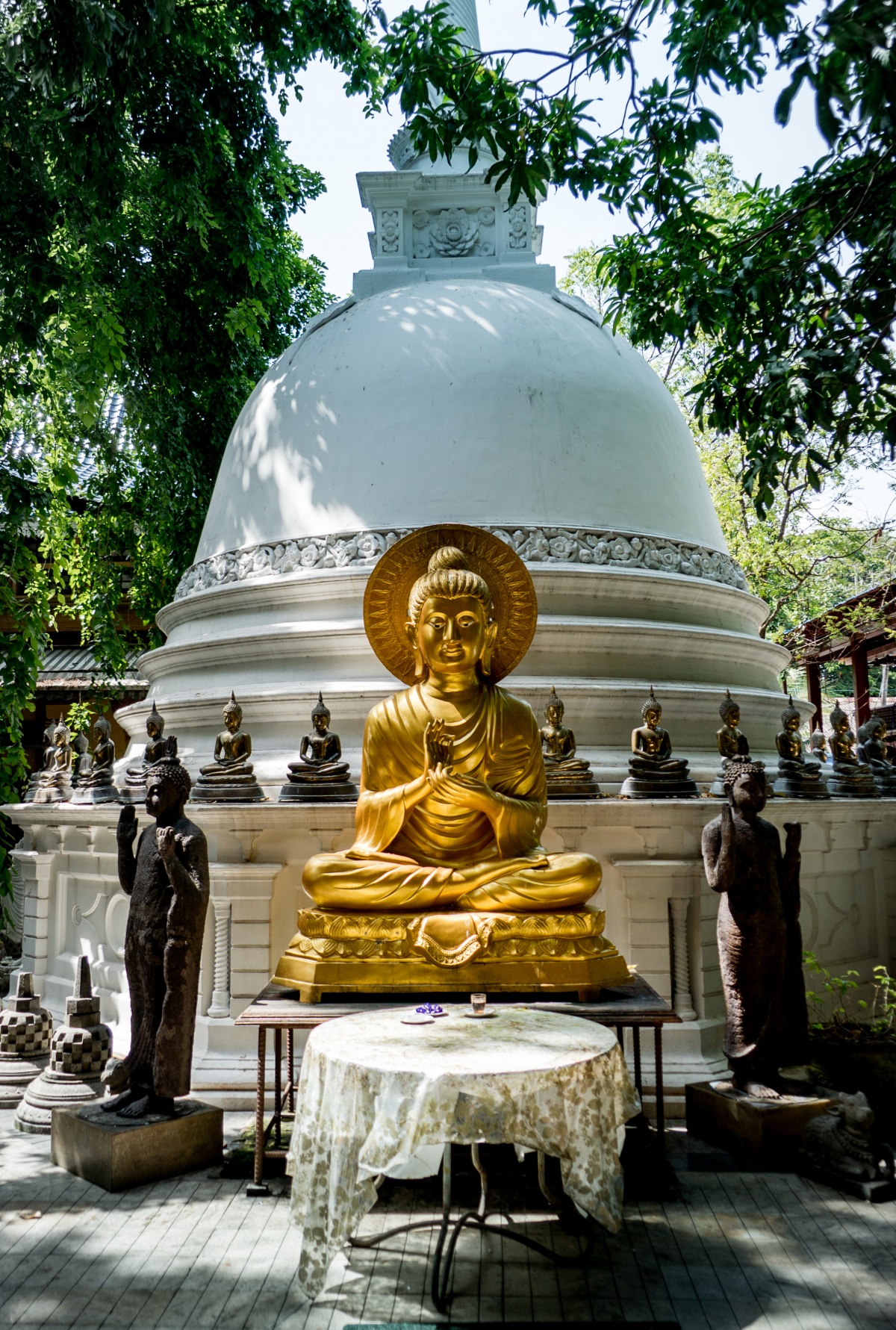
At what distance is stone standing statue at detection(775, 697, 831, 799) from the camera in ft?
25.1

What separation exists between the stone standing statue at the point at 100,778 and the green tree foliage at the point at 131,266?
121cm

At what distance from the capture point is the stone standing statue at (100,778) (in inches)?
317

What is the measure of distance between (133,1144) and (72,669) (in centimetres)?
1445

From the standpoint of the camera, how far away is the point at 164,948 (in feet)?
17.9

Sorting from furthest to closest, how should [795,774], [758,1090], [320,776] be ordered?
[795,774] < [320,776] < [758,1090]

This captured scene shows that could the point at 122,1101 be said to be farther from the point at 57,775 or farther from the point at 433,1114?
the point at 57,775

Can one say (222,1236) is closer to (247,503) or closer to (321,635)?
(321,635)

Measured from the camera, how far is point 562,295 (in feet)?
36.9

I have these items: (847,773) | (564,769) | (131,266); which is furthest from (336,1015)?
(131,266)

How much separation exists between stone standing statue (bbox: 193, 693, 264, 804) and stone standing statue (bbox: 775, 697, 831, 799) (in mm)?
3805

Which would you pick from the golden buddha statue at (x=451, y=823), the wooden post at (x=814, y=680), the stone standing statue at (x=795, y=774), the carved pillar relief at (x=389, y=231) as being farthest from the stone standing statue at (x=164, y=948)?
the wooden post at (x=814, y=680)

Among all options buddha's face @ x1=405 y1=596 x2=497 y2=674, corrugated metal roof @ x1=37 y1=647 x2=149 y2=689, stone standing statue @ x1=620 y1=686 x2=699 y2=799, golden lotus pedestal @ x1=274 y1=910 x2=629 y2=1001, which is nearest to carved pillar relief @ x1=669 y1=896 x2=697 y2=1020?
stone standing statue @ x1=620 y1=686 x2=699 y2=799

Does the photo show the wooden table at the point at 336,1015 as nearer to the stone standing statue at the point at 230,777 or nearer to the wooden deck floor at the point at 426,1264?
the wooden deck floor at the point at 426,1264

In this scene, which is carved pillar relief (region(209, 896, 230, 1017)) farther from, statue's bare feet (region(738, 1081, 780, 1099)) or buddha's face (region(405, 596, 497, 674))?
statue's bare feet (region(738, 1081, 780, 1099))
